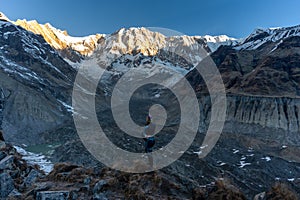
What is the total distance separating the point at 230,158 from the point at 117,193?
156 feet

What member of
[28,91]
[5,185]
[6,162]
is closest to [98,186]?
[5,185]

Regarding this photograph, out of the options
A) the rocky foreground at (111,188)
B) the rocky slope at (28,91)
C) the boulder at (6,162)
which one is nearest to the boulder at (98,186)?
the rocky foreground at (111,188)

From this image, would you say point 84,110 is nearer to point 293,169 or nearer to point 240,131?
point 240,131

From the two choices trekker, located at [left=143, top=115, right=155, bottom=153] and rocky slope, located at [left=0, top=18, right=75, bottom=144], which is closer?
trekker, located at [left=143, top=115, right=155, bottom=153]

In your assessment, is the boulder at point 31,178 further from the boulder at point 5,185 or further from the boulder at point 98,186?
the boulder at point 98,186

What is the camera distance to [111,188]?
13000mm

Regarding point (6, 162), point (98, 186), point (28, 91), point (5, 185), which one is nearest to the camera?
point (98, 186)

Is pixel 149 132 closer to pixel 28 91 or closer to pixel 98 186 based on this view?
pixel 98 186

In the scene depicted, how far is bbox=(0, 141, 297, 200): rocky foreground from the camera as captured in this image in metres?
12.6

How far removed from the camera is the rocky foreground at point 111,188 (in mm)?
12617

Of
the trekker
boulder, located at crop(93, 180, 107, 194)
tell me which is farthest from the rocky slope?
boulder, located at crop(93, 180, 107, 194)

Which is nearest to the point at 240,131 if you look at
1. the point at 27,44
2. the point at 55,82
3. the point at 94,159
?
the point at 94,159

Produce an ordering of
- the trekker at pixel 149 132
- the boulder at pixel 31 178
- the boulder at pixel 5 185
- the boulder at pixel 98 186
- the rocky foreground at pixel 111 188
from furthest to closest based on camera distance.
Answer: the boulder at pixel 31 178, the trekker at pixel 149 132, the boulder at pixel 5 185, the boulder at pixel 98 186, the rocky foreground at pixel 111 188

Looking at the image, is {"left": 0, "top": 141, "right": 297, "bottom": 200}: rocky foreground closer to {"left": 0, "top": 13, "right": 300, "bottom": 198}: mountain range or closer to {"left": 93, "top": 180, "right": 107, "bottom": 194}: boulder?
{"left": 93, "top": 180, "right": 107, "bottom": 194}: boulder
